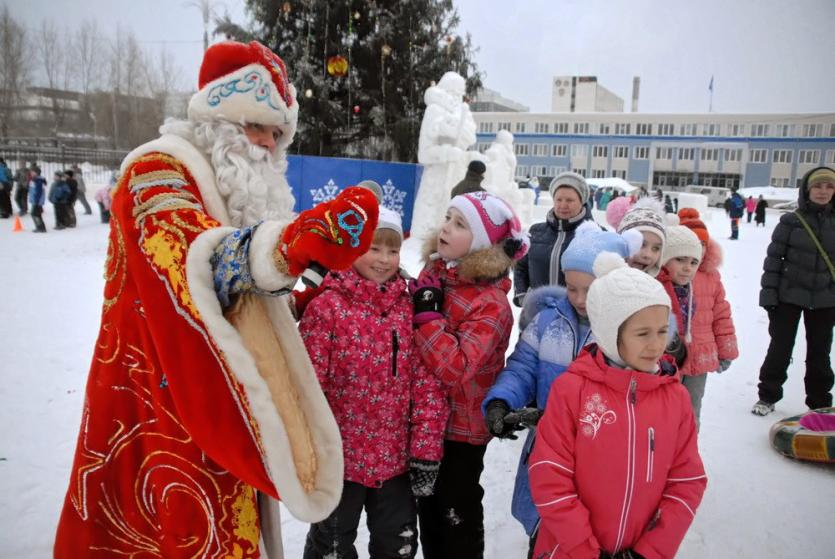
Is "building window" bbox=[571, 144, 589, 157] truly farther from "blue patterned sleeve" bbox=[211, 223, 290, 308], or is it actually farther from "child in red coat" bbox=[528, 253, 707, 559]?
→ "blue patterned sleeve" bbox=[211, 223, 290, 308]

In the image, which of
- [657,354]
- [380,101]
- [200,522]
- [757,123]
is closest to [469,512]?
[657,354]

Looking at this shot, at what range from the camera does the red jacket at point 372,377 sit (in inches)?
79.3

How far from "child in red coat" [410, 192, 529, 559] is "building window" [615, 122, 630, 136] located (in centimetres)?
5967

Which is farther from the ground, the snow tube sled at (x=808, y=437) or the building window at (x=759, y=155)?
the building window at (x=759, y=155)

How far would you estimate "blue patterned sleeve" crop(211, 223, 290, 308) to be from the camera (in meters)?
1.24

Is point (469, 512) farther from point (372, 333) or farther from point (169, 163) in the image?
point (169, 163)

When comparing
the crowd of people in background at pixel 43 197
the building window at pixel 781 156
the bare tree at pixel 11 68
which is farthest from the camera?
the building window at pixel 781 156

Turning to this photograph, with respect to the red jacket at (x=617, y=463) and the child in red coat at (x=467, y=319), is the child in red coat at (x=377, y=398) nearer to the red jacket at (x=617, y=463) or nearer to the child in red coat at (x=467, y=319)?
the child in red coat at (x=467, y=319)

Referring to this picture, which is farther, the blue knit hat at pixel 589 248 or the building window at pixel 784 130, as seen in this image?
the building window at pixel 784 130

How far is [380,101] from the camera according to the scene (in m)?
13.7

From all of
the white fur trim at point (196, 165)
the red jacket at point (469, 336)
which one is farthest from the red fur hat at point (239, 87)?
the red jacket at point (469, 336)

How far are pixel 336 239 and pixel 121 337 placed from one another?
2.56 feet

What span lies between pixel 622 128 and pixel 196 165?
2416 inches

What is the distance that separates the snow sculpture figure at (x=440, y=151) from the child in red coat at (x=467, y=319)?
30.4ft
